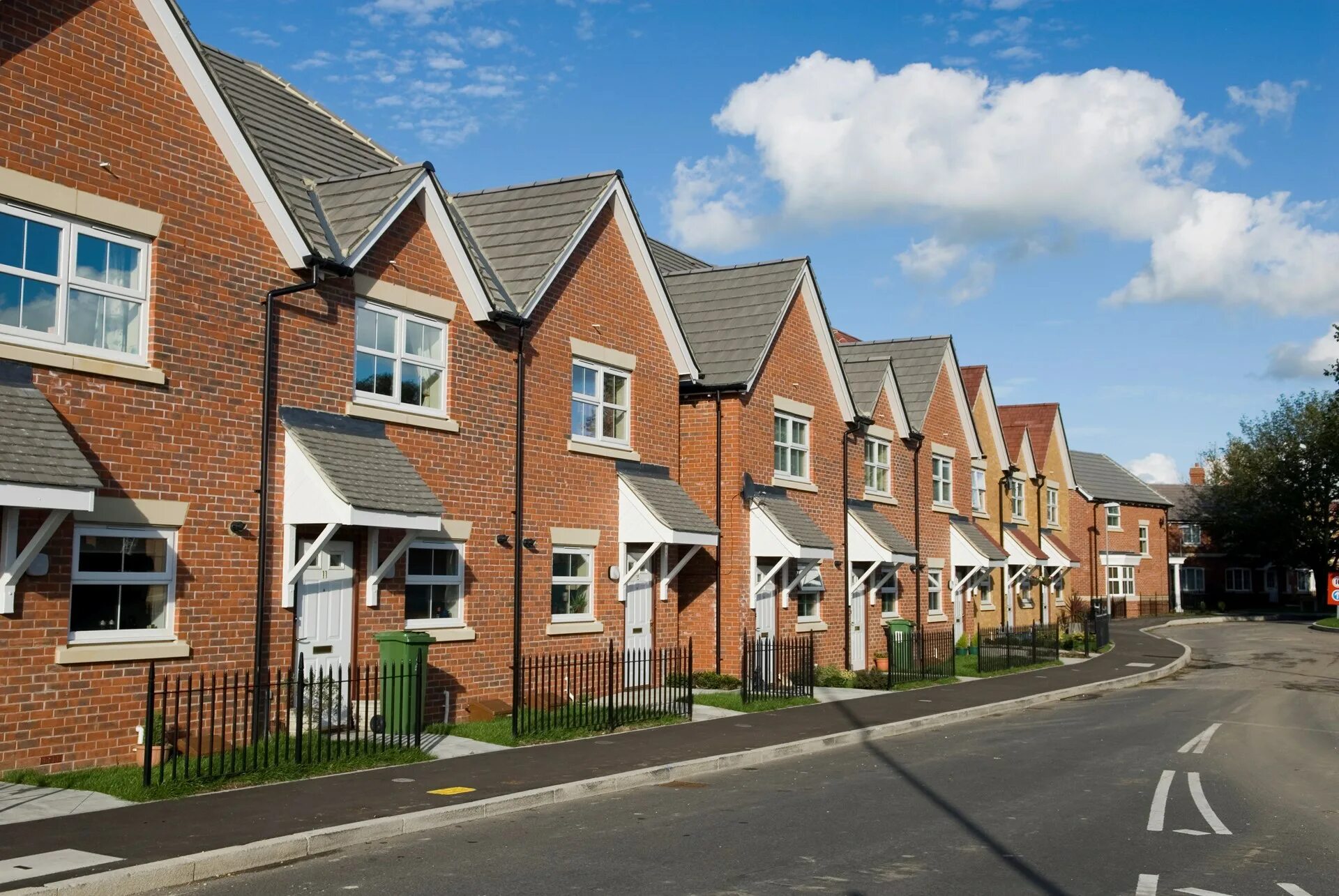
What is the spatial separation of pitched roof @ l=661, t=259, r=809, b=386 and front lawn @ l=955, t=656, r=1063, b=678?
9.38 metres

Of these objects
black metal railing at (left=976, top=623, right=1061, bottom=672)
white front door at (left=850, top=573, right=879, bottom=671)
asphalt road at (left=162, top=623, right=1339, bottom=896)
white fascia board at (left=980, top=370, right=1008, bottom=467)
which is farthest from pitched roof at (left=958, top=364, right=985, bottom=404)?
asphalt road at (left=162, top=623, right=1339, bottom=896)

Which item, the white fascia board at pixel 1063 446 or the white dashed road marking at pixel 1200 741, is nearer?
the white dashed road marking at pixel 1200 741

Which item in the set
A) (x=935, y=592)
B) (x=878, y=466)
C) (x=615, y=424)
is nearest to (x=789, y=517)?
(x=615, y=424)

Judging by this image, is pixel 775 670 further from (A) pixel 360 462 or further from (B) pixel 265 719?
(B) pixel 265 719

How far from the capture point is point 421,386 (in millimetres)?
17281

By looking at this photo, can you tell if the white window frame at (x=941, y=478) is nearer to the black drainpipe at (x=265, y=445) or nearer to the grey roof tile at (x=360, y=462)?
the grey roof tile at (x=360, y=462)

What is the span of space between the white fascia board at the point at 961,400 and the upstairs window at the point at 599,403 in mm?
16920

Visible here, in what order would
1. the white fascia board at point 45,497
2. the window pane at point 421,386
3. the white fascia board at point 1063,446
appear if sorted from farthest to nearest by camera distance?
the white fascia board at point 1063,446 → the window pane at point 421,386 → the white fascia board at point 45,497

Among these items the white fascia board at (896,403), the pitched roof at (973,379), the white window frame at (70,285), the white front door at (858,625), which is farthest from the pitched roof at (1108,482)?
the white window frame at (70,285)

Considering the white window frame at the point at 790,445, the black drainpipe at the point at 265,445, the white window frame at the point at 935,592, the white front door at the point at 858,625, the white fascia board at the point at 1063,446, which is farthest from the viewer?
the white fascia board at the point at 1063,446

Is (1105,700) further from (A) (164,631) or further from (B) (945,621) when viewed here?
(A) (164,631)

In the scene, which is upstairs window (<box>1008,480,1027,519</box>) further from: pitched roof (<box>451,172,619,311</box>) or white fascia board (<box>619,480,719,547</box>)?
pitched roof (<box>451,172,619,311</box>)

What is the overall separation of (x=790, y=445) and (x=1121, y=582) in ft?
158

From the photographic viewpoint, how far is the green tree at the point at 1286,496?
7569 centimetres
